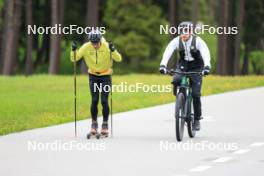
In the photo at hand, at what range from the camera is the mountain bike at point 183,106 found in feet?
53.9

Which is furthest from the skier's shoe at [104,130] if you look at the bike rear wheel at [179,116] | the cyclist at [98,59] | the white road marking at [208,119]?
the white road marking at [208,119]

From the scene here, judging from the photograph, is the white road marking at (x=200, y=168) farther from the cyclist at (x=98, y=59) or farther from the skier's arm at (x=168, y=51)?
the cyclist at (x=98, y=59)

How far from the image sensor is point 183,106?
1680cm

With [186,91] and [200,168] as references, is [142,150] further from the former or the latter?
[200,168]

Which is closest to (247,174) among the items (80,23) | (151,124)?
(151,124)

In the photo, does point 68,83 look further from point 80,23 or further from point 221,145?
point 80,23

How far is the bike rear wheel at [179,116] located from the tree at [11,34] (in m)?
42.8

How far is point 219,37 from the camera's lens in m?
56.3

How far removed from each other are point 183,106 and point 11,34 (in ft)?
143

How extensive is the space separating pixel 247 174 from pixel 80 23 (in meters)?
59.5

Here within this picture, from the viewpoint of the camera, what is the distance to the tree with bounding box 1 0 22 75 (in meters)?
59.4

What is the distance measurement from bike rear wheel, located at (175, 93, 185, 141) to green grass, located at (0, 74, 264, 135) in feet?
12.3

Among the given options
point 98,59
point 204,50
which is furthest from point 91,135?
point 204,50

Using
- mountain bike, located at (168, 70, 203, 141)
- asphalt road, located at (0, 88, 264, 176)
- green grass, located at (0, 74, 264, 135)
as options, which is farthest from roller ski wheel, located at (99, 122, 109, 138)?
green grass, located at (0, 74, 264, 135)
